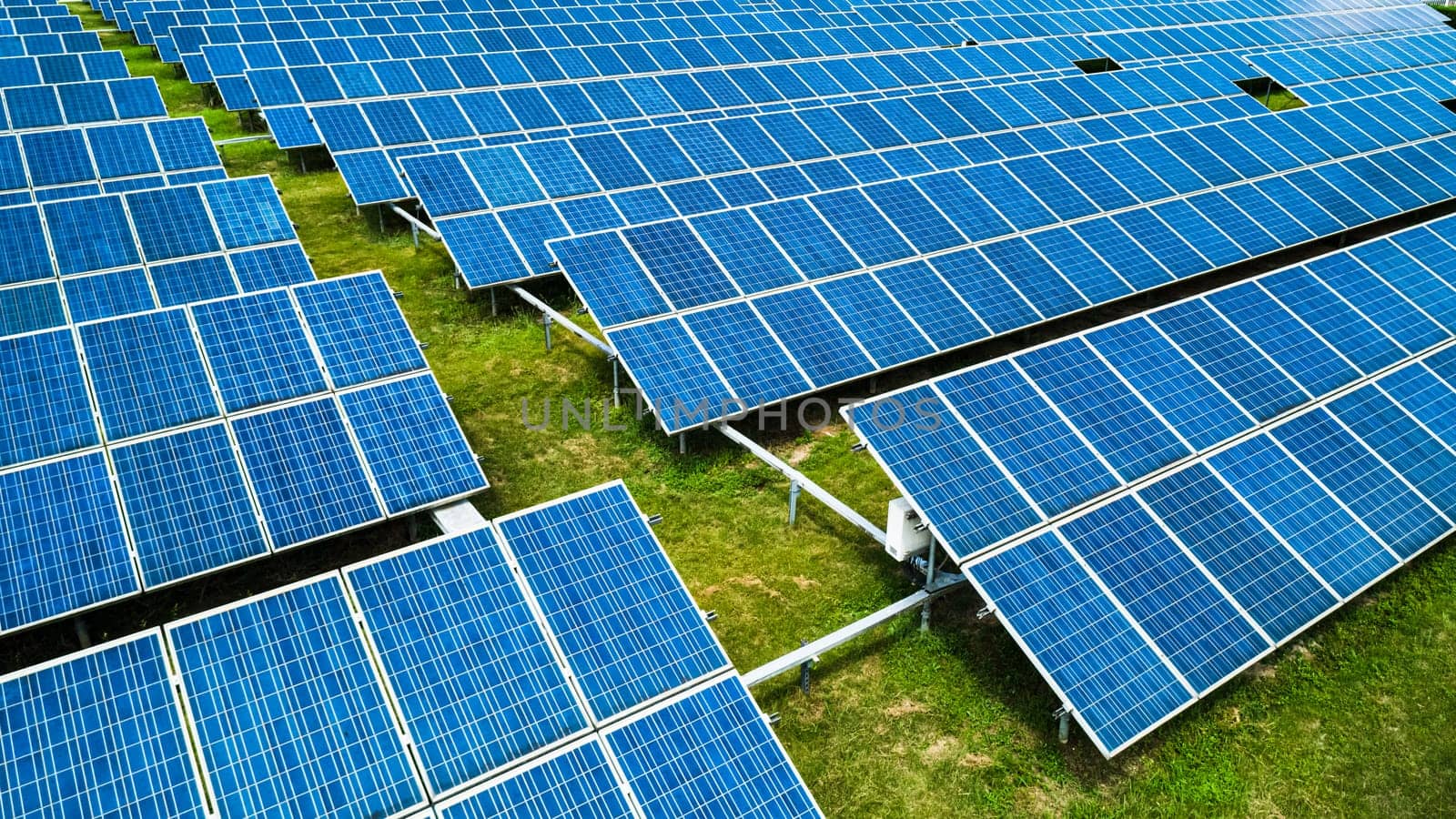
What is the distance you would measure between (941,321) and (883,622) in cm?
670

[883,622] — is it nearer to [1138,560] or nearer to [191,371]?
[1138,560]

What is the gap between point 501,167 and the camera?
21.7 metres

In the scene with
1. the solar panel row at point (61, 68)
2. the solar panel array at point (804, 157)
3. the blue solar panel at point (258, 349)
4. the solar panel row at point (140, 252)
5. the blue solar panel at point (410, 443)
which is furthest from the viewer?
the solar panel row at point (61, 68)

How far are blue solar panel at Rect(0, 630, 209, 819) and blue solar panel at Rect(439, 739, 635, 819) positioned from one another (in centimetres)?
236

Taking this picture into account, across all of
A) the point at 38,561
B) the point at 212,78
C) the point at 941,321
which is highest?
the point at 38,561

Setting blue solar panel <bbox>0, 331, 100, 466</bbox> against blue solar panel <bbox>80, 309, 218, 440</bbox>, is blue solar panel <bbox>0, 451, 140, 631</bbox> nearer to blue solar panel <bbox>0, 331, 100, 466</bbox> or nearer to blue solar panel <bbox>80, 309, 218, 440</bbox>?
blue solar panel <bbox>0, 331, 100, 466</bbox>

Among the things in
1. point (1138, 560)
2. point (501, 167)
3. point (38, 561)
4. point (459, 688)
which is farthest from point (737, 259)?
point (38, 561)

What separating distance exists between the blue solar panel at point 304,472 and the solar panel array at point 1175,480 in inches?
262

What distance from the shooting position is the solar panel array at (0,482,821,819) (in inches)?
335

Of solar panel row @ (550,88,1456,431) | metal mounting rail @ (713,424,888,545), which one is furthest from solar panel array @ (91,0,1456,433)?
metal mounting rail @ (713,424,888,545)

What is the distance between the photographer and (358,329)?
14281 mm

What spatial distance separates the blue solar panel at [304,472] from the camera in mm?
11852

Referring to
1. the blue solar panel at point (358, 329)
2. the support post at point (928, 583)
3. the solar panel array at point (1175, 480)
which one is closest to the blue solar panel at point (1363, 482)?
the solar panel array at point (1175, 480)

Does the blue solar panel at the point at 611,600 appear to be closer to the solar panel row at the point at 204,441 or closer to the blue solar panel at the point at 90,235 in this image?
the solar panel row at the point at 204,441
